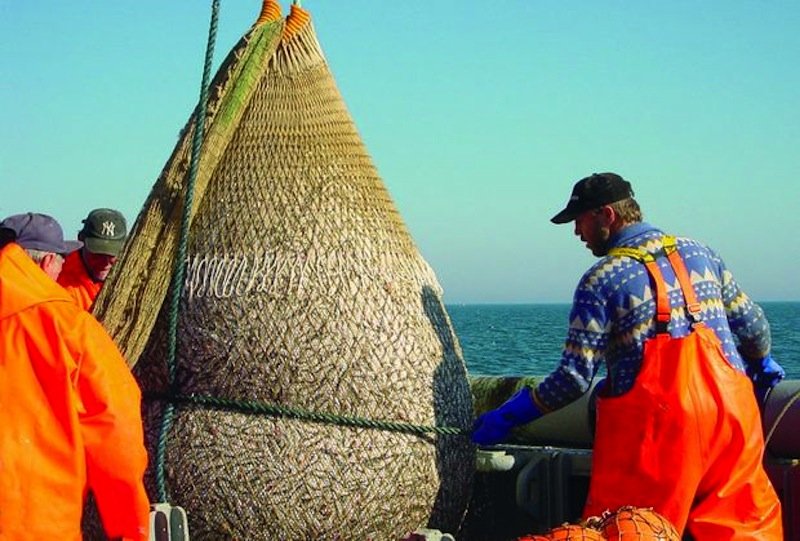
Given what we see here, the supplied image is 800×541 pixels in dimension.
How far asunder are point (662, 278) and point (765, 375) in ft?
3.40

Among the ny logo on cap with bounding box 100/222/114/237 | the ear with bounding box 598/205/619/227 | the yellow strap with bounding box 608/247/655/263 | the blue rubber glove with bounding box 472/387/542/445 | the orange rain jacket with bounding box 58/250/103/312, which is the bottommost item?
the blue rubber glove with bounding box 472/387/542/445

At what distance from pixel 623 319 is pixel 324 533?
4.72 ft

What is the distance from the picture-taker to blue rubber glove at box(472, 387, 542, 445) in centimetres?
515

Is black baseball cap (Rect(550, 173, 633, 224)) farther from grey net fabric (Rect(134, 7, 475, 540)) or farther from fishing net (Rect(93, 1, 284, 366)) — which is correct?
fishing net (Rect(93, 1, 284, 366))

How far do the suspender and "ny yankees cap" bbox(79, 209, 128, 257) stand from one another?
8.67 ft

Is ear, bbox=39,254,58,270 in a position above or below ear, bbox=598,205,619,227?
below

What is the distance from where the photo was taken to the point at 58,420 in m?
3.77

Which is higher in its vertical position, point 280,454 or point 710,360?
point 710,360

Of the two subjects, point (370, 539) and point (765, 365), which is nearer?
point (370, 539)

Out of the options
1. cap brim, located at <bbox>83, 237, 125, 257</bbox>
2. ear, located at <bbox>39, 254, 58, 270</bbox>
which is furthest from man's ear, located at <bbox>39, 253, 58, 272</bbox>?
cap brim, located at <bbox>83, 237, 125, 257</bbox>

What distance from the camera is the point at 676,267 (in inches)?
193

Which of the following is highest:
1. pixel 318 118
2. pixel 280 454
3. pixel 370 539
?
pixel 318 118

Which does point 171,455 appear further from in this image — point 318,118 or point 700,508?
point 700,508

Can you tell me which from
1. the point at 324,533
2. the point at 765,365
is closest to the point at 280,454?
the point at 324,533
